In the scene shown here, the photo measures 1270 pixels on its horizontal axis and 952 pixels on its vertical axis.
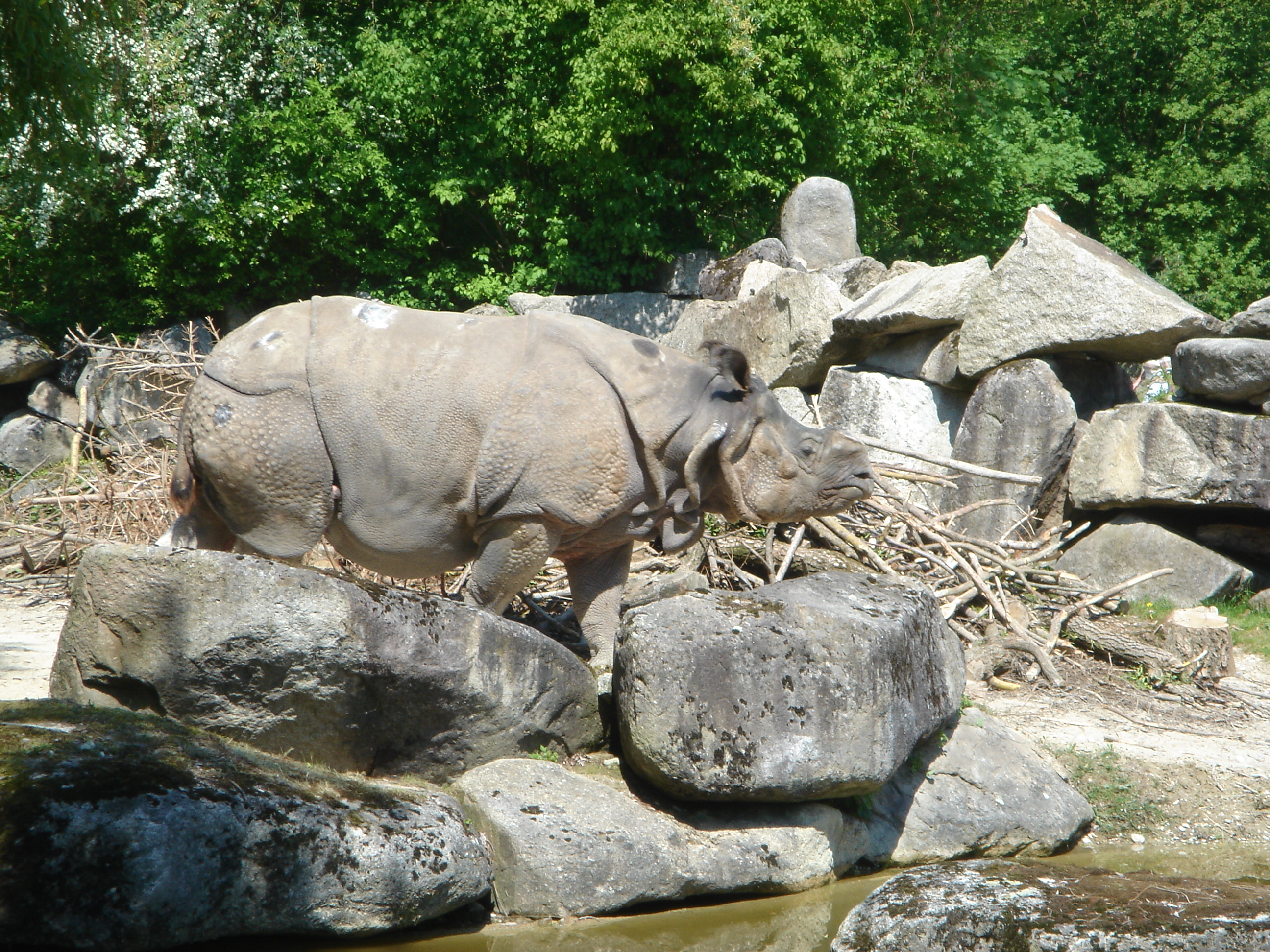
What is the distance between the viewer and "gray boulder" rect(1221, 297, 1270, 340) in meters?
9.46

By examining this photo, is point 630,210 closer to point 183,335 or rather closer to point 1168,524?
point 183,335

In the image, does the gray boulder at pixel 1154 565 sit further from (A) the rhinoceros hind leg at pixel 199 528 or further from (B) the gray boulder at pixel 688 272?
(A) the rhinoceros hind leg at pixel 199 528

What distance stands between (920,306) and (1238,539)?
11.1 feet

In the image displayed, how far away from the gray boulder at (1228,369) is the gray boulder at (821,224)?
5.08 metres

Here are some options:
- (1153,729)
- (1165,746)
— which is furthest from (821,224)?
(1165,746)

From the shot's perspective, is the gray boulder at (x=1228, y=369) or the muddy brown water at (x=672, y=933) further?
the gray boulder at (x=1228, y=369)

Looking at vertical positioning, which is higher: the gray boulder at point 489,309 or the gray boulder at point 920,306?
the gray boulder at point 920,306

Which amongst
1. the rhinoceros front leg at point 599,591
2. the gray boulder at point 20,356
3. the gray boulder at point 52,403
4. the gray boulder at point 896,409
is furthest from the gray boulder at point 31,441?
the rhinoceros front leg at point 599,591

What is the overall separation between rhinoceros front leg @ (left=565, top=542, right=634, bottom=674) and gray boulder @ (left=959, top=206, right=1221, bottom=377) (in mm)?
5973

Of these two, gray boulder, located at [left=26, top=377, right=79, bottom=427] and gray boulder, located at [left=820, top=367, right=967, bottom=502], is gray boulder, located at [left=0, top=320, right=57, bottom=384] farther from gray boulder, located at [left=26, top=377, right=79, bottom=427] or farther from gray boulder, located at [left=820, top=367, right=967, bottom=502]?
gray boulder, located at [left=820, top=367, right=967, bottom=502]

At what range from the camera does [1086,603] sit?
8.21 m

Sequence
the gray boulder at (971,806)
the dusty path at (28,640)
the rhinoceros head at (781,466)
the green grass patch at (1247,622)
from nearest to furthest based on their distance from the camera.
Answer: the gray boulder at (971,806) → the rhinoceros head at (781,466) → the dusty path at (28,640) → the green grass patch at (1247,622)

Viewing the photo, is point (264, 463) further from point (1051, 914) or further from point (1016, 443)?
point (1016, 443)

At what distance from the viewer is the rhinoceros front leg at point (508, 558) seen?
5.16 m
